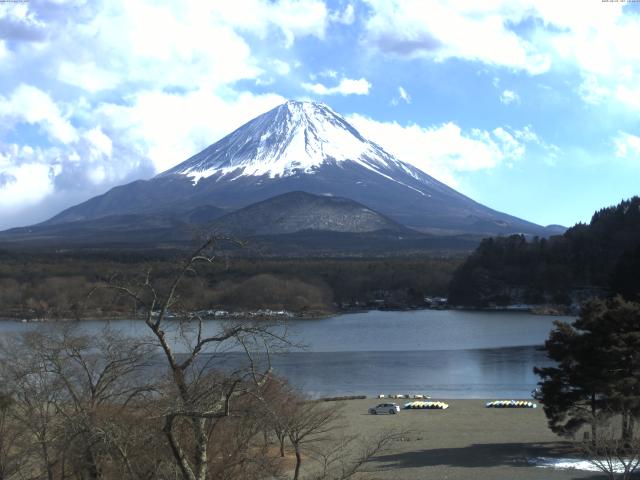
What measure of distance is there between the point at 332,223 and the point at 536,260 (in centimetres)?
6387

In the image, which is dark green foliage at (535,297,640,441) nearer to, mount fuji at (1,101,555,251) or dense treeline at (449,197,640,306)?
dense treeline at (449,197,640,306)

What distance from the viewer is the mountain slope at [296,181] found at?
144750mm

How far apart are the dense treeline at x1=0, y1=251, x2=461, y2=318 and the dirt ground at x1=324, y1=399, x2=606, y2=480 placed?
98.6ft

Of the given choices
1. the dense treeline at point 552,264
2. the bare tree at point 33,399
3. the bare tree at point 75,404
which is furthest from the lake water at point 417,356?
the dense treeline at point 552,264

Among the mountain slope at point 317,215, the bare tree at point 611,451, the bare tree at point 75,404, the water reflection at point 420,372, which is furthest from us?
the mountain slope at point 317,215

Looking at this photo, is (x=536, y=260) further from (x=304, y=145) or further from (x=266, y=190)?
(x=304, y=145)

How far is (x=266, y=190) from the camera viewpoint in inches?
5851

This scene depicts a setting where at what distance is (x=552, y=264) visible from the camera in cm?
6238

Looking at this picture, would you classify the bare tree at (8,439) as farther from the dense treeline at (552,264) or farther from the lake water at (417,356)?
the dense treeline at (552,264)

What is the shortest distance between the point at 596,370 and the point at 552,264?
1990 inches

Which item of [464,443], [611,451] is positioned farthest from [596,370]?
[611,451]

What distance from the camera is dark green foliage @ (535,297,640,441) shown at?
42.9 ft

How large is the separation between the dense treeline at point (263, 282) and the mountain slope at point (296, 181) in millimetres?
62242

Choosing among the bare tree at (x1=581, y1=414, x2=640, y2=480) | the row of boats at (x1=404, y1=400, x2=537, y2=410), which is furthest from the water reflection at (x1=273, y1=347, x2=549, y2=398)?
the bare tree at (x1=581, y1=414, x2=640, y2=480)
